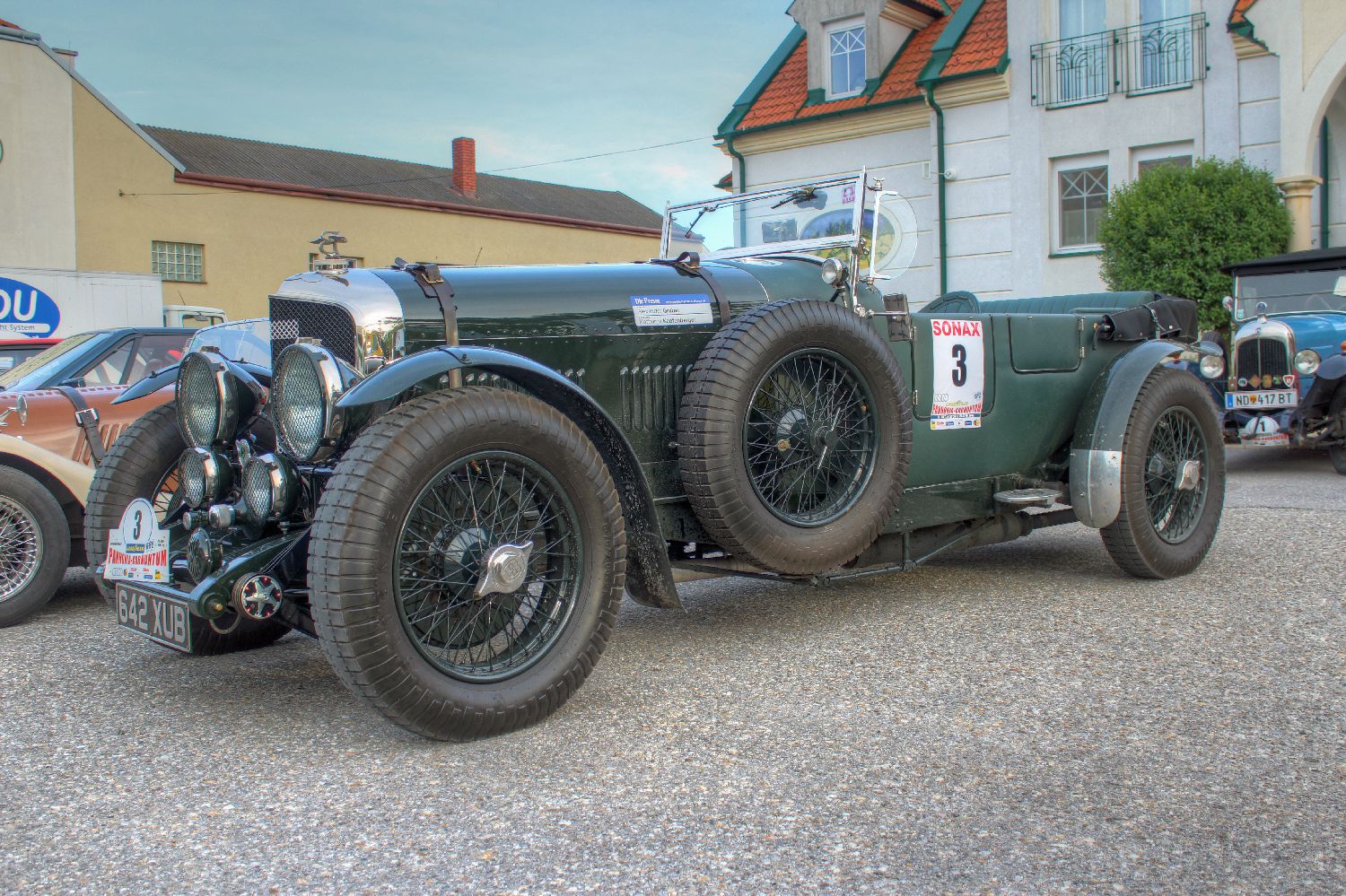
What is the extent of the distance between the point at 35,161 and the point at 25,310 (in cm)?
1004

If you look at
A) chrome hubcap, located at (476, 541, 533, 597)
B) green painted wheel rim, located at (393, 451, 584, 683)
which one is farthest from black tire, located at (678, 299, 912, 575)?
chrome hubcap, located at (476, 541, 533, 597)

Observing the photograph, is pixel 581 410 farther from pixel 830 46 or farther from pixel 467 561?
pixel 830 46

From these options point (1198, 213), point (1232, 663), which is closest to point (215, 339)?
point (1232, 663)

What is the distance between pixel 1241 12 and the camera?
13.7m

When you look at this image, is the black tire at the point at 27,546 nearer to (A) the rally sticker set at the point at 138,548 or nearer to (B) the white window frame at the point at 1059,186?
(A) the rally sticker set at the point at 138,548

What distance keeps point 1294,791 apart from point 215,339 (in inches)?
A: 239

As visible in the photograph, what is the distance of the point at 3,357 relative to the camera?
902 centimetres

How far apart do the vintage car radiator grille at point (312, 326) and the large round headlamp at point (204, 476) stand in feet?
1.54

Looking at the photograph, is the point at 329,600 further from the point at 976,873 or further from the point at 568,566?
the point at 976,873

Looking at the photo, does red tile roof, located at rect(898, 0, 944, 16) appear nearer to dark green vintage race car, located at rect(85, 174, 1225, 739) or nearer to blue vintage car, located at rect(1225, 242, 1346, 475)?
blue vintage car, located at rect(1225, 242, 1346, 475)

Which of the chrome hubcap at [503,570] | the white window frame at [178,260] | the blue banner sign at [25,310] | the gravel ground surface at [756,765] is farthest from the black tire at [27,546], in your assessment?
the white window frame at [178,260]

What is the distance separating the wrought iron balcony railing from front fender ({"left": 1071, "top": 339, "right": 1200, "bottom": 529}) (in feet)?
35.6

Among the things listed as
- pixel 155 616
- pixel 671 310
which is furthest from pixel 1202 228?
pixel 155 616

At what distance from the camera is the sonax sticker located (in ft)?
13.8
